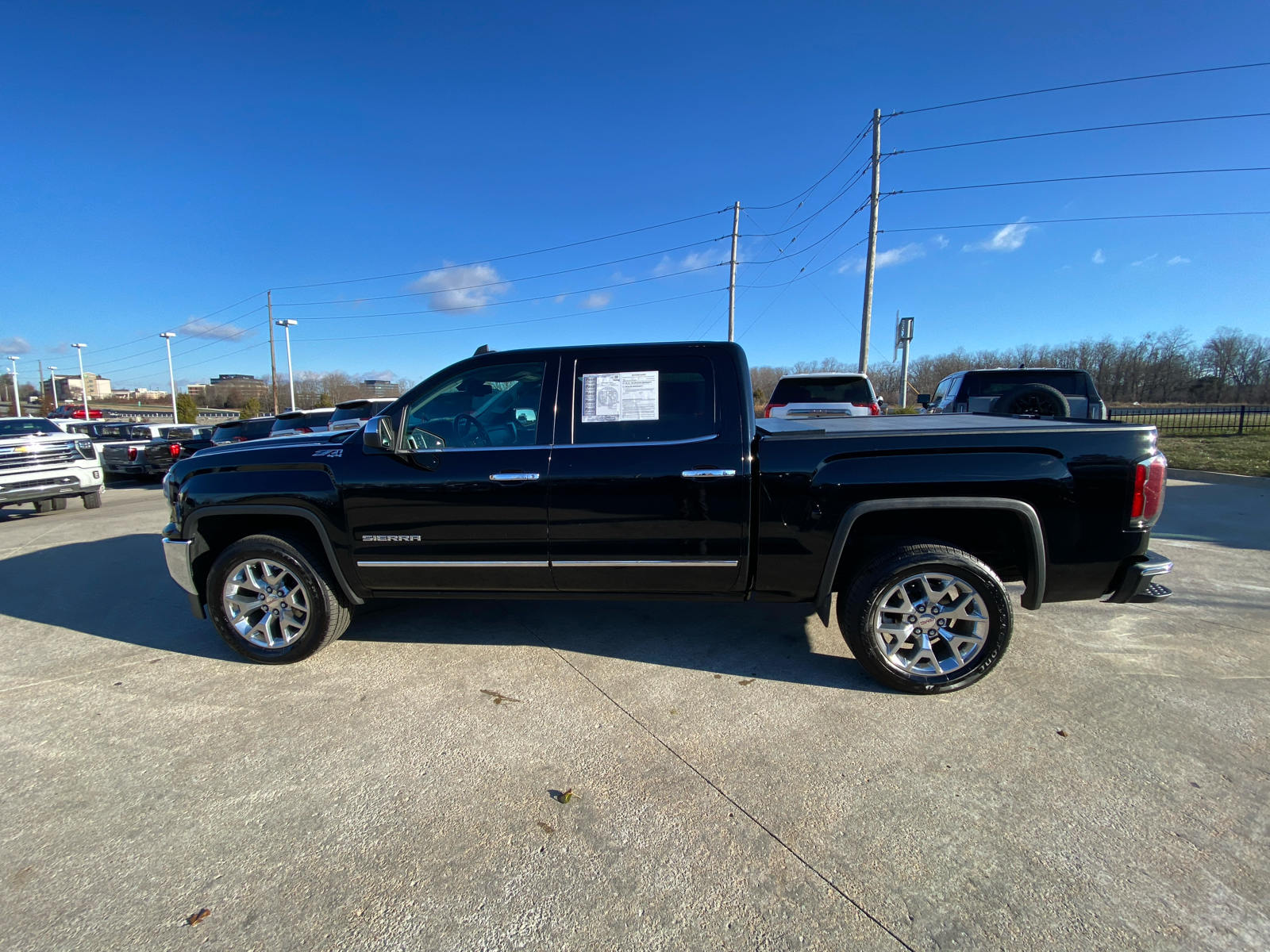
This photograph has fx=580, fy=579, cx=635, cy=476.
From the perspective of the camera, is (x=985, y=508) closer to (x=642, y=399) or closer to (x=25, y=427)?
(x=642, y=399)

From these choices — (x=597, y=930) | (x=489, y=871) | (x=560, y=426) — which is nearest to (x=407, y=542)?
(x=560, y=426)

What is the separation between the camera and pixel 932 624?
3061 mm

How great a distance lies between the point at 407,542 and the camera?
3367mm

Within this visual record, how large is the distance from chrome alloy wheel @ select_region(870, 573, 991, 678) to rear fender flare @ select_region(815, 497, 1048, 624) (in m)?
0.27

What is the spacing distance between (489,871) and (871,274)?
1757 centimetres

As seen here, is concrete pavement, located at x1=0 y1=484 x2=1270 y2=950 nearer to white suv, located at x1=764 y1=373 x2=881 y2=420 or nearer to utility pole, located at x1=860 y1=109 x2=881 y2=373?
white suv, located at x1=764 y1=373 x2=881 y2=420

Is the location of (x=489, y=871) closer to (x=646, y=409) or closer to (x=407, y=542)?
(x=407, y=542)

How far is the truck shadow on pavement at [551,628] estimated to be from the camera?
11.5ft

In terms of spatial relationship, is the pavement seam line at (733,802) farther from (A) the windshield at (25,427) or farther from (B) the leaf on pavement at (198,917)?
(A) the windshield at (25,427)

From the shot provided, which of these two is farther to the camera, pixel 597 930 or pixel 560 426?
pixel 560 426

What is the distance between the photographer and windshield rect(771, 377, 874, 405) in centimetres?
873

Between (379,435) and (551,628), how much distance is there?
5.65 ft

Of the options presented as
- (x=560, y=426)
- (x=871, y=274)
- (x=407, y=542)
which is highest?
(x=871, y=274)

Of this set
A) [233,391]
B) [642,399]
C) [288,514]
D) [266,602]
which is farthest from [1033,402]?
[233,391]
